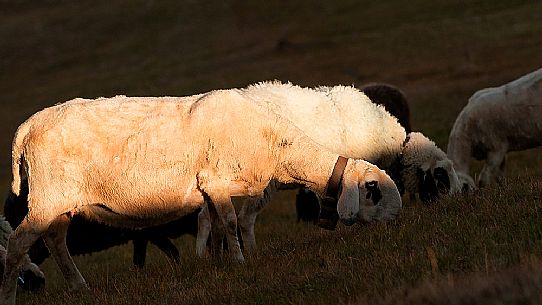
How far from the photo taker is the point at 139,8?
73375mm

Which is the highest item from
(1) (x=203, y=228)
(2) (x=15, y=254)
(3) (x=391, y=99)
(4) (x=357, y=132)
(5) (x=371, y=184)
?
(3) (x=391, y=99)

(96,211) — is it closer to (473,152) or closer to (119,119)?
(119,119)

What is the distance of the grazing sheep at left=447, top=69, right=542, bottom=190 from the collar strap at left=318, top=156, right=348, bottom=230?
15.3 feet

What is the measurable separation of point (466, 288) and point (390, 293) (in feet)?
2.36

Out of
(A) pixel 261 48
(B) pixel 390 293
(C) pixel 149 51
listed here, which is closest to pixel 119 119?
(B) pixel 390 293

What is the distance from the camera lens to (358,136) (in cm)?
1089

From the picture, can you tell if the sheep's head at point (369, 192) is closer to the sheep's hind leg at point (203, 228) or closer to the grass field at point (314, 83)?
the grass field at point (314, 83)

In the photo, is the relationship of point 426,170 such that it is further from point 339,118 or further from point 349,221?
point 349,221

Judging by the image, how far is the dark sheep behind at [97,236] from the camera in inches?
468

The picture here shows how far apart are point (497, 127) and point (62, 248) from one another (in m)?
7.86

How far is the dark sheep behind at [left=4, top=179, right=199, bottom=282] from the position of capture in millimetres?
11883

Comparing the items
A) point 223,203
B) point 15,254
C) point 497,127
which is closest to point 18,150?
point 15,254

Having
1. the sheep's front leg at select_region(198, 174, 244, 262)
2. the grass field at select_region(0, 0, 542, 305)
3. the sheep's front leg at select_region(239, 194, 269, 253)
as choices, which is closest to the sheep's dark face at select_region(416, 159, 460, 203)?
the grass field at select_region(0, 0, 542, 305)

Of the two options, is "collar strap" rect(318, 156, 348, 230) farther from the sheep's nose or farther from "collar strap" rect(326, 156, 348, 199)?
the sheep's nose
